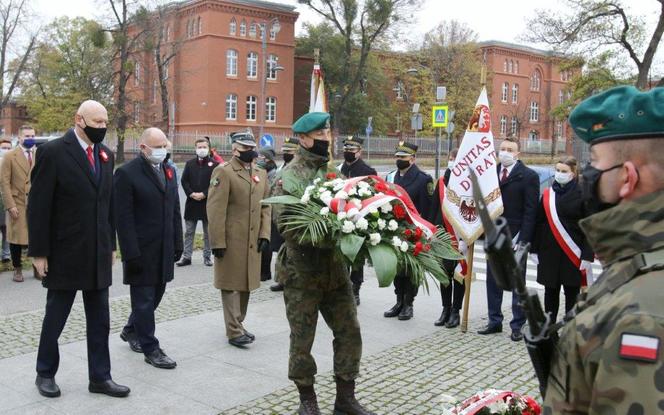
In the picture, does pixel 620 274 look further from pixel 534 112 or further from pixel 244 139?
pixel 534 112

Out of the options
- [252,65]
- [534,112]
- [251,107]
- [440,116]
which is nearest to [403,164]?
[440,116]

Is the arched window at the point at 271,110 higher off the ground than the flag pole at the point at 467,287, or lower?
higher

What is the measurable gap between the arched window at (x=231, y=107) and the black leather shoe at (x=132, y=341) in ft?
157

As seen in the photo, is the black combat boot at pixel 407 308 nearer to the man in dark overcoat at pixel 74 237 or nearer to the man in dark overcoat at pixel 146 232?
the man in dark overcoat at pixel 146 232

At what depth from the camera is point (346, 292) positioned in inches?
193

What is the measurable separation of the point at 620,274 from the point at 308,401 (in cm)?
353

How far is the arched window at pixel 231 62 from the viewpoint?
53.5 m

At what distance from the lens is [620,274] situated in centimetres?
161

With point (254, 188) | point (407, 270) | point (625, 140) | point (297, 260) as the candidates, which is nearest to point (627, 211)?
point (625, 140)

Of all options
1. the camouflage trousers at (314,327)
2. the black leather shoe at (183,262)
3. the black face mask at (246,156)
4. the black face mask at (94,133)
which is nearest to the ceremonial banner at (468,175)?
the black face mask at (246,156)

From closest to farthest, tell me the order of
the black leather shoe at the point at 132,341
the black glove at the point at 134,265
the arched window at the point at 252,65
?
the black glove at the point at 134,265 → the black leather shoe at the point at 132,341 → the arched window at the point at 252,65

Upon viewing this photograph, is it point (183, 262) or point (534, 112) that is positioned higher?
point (534, 112)

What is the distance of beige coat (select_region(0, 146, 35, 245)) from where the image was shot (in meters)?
9.59

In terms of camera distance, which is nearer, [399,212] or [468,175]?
[399,212]
